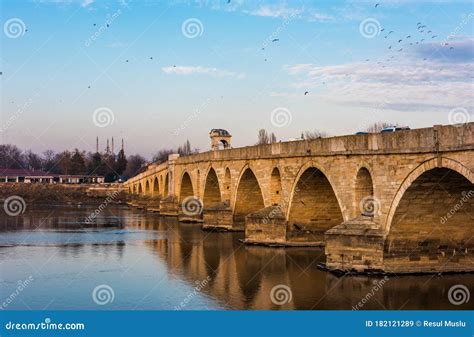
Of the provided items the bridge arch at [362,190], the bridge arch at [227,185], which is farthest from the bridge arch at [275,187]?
the bridge arch at [362,190]

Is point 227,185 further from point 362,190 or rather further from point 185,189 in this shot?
point 362,190

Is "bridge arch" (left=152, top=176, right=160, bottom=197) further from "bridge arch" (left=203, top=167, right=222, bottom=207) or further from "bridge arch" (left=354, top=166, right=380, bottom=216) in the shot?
"bridge arch" (left=354, top=166, right=380, bottom=216)

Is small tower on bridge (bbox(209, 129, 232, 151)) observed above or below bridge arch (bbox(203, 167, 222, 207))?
above

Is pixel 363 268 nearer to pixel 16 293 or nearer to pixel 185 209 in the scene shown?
pixel 16 293

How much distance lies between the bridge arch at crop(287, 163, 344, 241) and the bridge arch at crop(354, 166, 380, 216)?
3476 mm

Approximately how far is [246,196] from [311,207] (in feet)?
23.8

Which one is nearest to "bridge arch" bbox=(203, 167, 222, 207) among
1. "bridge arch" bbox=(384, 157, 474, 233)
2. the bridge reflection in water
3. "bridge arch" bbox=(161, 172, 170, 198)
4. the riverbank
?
the bridge reflection in water

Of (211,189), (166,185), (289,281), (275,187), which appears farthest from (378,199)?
(166,185)

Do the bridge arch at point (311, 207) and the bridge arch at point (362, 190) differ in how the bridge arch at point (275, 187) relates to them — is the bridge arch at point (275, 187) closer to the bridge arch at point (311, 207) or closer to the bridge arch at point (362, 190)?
the bridge arch at point (311, 207)

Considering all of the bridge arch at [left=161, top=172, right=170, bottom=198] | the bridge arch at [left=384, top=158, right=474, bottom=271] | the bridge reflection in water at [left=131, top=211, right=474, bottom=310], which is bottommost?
the bridge reflection in water at [left=131, top=211, right=474, bottom=310]

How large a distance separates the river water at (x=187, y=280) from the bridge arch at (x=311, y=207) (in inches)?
41.1

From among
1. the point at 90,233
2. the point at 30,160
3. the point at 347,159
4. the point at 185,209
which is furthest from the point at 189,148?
the point at 347,159

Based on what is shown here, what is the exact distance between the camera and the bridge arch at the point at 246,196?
99.7 ft

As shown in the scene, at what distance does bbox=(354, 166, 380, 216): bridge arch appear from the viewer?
19047 mm
